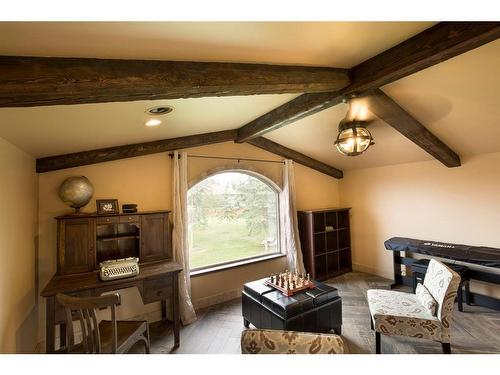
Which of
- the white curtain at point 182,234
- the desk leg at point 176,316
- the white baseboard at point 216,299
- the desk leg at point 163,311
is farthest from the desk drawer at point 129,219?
the white baseboard at point 216,299

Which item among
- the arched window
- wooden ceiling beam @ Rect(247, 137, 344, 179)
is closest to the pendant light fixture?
wooden ceiling beam @ Rect(247, 137, 344, 179)

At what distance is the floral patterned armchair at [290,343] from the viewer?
1321 millimetres

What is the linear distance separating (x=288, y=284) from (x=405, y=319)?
3.84 ft

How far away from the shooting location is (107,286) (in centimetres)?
226

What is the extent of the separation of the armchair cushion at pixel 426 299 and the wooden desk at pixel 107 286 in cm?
265

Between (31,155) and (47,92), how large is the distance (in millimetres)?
1767

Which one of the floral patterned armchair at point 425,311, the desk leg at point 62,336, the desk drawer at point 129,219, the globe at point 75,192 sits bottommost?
the desk leg at point 62,336

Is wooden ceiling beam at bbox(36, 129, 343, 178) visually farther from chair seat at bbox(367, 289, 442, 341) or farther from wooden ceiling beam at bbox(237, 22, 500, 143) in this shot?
chair seat at bbox(367, 289, 442, 341)

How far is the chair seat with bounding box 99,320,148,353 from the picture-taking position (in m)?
1.91

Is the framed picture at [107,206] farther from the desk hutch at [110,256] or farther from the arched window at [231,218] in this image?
the arched window at [231,218]

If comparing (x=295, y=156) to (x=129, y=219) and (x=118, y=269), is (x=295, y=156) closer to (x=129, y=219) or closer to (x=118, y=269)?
(x=129, y=219)

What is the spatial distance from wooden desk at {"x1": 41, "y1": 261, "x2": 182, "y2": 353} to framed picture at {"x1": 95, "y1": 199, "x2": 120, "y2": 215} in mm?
684
